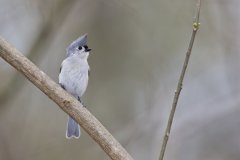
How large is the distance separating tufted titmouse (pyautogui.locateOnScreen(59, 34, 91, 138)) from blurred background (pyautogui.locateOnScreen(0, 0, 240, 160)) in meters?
0.89

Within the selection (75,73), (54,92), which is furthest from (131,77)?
(54,92)

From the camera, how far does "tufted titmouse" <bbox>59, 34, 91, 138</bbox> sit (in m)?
3.29

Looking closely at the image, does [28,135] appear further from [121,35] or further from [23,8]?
[121,35]

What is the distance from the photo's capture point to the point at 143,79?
233 inches

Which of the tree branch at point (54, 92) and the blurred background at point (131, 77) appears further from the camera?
the blurred background at point (131, 77)

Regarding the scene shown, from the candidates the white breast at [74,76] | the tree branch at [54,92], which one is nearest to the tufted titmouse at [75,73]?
the white breast at [74,76]

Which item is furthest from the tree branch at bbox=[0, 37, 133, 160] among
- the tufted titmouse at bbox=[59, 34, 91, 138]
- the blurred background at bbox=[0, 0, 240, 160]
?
the blurred background at bbox=[0, 0, 240, 160]

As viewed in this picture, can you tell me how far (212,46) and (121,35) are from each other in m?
1.00

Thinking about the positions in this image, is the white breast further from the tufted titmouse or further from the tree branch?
the tree branch

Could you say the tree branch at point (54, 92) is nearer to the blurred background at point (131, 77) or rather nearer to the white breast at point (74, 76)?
the white breast at point (74, 76)

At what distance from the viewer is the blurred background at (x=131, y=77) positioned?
4.64 metres

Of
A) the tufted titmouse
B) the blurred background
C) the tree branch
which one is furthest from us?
the blurred background

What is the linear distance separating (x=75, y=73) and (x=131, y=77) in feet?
8.97

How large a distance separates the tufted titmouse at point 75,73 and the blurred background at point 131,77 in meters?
0.89
